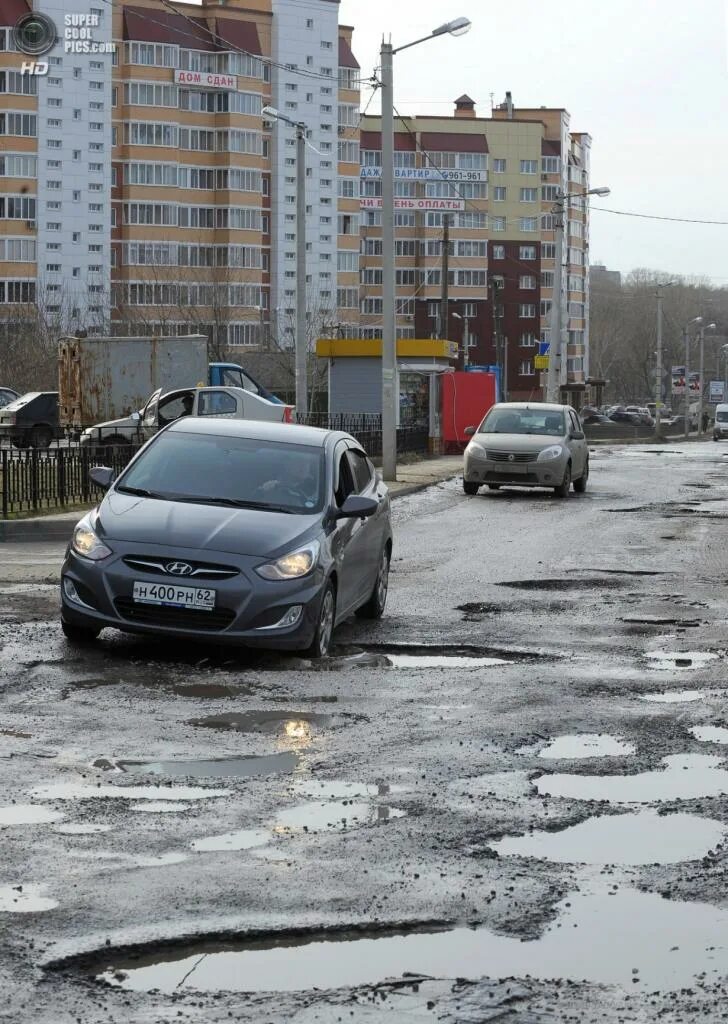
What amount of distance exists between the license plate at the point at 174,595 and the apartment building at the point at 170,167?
92078 mm

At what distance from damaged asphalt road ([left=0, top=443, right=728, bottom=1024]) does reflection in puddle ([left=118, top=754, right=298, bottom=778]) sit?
2cm

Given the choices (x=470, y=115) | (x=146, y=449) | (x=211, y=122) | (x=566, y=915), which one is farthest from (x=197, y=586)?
(x=470, y=115)

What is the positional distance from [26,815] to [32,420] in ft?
128

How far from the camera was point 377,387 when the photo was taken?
45.5 m

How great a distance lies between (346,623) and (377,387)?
33.0 metres

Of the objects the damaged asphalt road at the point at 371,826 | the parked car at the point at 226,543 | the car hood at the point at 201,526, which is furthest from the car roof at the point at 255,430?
the damaged asphalt road at the point at 371,826

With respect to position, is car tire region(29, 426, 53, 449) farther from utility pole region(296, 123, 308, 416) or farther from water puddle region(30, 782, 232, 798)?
water puddle region(30, 782, 232, 798)

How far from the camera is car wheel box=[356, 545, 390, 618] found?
12812 mm

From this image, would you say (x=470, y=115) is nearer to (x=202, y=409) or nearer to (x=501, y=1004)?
(x=202, y=409)

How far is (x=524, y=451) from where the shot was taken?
1162 inches

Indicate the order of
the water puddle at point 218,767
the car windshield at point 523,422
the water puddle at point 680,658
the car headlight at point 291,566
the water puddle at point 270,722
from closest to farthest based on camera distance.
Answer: the water puddle at point 218,767 → the water puddle at point 270,722 → the car headlight at point 291,566 → the water puddle at point 680,658 → the car windshield at point 523,422

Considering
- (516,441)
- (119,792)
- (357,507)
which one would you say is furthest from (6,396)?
(119,792)

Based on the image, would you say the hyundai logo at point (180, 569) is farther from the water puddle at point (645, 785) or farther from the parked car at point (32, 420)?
the parked car at point (32, 420)

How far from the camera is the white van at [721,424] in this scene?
8984cm
